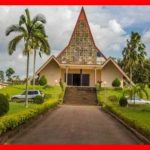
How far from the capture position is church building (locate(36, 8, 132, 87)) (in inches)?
2571

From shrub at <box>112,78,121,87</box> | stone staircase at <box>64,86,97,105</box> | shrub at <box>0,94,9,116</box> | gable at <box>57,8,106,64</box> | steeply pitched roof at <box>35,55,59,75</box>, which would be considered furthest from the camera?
gable at <box>57,8,106,64</box>

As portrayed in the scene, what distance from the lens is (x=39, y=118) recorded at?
27188mm

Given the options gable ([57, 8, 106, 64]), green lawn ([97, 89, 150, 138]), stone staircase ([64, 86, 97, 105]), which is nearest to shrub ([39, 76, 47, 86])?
gable ([57, 8, 106, 64])

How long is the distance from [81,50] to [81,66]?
3669 millimetres

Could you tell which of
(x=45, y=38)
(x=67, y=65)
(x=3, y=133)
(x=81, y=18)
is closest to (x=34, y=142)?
(x=3, y=133)

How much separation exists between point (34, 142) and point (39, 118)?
1115 centimetres

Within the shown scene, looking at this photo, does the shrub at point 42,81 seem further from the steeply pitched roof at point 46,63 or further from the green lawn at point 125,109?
the green lawn at point 125,109

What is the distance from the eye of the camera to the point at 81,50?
68312 mm

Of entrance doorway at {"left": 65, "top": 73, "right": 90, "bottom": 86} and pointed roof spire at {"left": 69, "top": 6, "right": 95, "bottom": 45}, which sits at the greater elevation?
pointed roof spire at {"left": 69, "top": 6, "right": 95, "bottom": 45}

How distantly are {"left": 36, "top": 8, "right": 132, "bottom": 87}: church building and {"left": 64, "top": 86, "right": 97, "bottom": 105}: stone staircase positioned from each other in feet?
19.6

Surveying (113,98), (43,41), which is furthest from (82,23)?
(43,41)

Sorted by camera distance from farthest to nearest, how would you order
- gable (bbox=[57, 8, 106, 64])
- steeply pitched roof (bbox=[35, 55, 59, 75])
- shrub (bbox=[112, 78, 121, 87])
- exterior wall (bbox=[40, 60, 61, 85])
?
1. gable (bbox=[57, 8, 106, 64])
2. exterior wall (bbox=[40, 60, 61, 85])
3. steeply pitched roof (bbox=[35, 55, 59, 75])
4. shrub (bbox=[112, 78, 121, 87])

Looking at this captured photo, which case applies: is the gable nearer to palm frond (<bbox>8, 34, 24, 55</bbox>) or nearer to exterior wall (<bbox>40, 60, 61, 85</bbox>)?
exterior wall (<bbox>40, 60, 61, 85</bbox>)

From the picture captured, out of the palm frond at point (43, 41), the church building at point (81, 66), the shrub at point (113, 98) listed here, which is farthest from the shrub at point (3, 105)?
the church building at point (81, 66)
